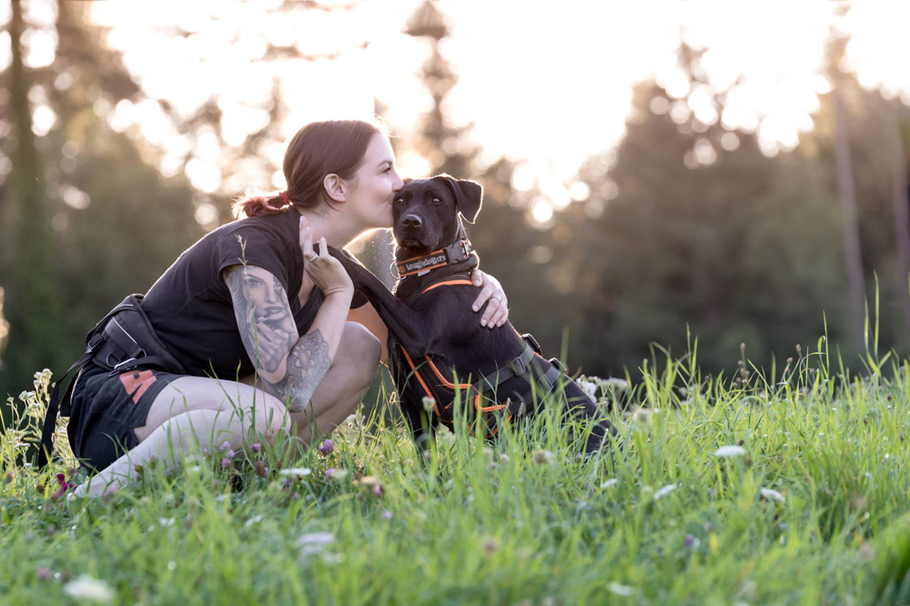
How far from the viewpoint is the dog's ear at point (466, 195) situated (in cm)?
354

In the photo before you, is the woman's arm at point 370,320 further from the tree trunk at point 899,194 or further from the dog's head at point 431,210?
the tree trunk at point 899,194

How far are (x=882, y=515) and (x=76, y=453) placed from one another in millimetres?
2496

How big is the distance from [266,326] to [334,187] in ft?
2.16

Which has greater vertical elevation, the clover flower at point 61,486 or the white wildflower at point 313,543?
the white wildflower at point 313,543

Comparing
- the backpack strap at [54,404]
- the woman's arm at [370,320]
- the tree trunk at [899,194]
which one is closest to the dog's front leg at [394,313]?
the woman's arm at [370,320]

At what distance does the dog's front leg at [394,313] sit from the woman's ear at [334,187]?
0.65 ft

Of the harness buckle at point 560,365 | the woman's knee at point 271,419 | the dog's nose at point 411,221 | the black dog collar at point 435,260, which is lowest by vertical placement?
the harness buckle at point 560,365

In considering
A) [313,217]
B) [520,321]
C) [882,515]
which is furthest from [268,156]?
[882,515]

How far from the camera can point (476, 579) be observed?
4.95 feet

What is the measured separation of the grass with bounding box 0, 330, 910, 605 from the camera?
5.06 ft

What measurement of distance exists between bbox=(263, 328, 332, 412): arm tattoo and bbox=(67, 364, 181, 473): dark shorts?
38 centimetres

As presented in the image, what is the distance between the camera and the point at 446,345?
3.04 m

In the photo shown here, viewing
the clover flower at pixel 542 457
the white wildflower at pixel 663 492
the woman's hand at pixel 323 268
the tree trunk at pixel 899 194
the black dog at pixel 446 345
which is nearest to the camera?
the white wildflower at pixel 663 492

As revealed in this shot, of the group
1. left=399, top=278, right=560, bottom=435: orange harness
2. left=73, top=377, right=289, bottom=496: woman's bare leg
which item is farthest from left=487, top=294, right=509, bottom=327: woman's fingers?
left=73, top=377, right=289, bottom=496: woman's bare leg
